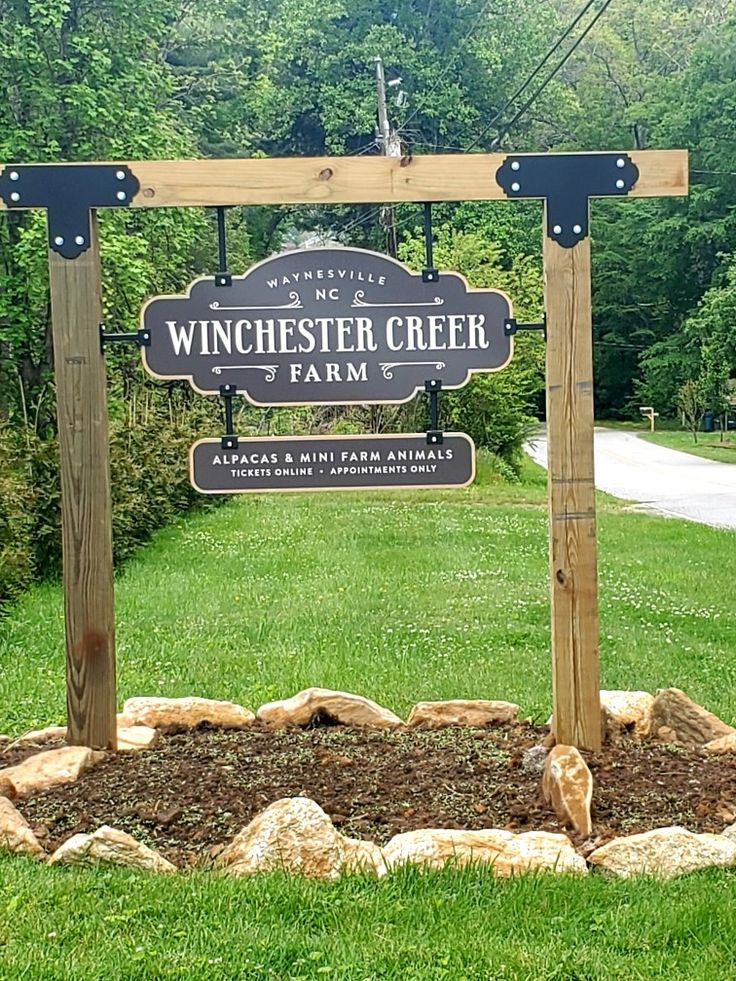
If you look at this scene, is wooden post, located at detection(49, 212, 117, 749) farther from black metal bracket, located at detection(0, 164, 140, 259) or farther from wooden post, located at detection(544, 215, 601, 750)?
wooden post, located at detection(544, 215, 601, 750)

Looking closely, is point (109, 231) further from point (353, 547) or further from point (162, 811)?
point (162, 811)

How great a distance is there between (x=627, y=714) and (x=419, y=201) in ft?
7.54

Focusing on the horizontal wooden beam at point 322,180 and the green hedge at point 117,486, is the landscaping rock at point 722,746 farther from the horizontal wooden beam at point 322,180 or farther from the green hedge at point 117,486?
the green hedge at point 117,486

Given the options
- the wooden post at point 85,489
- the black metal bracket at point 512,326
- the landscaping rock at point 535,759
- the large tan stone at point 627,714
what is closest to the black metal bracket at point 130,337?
the wooden post at point 85,489

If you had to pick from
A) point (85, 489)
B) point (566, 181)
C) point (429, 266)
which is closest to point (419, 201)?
point (429, 266)

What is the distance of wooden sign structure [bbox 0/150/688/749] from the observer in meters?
4.24

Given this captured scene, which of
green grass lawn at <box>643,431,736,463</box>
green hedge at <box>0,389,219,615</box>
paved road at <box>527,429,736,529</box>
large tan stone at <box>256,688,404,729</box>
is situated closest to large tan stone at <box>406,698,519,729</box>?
large tan stone at <box>256,688,404,729</box>

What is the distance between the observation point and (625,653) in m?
6.93

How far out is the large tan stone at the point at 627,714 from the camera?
15.4 ft

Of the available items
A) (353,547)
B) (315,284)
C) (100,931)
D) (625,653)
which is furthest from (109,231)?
(100,931)

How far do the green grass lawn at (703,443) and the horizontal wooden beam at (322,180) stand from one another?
25080 mm

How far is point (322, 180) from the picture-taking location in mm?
4230

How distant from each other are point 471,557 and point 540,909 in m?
7.88

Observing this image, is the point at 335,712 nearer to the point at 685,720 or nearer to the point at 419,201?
the point at 685,720
